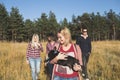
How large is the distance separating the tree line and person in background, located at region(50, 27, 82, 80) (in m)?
41.1

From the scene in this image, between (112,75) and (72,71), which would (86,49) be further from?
(72,71)

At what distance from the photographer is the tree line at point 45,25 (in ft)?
218

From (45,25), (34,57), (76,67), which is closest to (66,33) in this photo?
(76,67)

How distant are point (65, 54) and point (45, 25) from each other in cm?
7511

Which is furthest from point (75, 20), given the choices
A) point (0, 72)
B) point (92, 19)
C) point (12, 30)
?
point (0, 72)

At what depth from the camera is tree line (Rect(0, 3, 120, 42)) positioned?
66.3 meters

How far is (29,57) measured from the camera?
33.2ft

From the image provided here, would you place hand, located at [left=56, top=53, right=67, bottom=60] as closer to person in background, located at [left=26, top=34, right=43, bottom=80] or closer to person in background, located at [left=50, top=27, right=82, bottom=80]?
person in background, located at [left=50, top=27, right=82, bottom=80]

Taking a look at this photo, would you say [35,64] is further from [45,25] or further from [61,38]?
[45,25]

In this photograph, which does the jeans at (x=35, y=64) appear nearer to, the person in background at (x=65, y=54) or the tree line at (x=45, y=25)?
the person in background at (x=65, y=54)

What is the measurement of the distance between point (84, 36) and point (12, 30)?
56.7 meters

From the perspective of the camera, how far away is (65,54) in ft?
16.0

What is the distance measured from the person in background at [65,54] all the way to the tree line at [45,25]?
41141 millimetres

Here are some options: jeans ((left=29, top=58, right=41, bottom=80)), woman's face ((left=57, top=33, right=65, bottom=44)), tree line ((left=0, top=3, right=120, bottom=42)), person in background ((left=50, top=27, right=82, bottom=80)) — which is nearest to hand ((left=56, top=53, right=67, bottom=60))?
person in background ((left=50, top=27, right=82, bottom=80))
